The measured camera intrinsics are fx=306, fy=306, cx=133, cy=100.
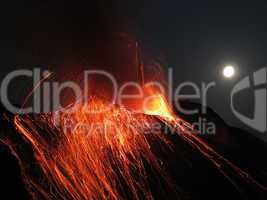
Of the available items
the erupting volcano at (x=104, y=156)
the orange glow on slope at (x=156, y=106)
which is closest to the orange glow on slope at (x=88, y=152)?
the erupting volcano at (x=104, y=156)

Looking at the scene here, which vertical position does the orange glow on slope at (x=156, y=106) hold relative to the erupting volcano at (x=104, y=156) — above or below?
above

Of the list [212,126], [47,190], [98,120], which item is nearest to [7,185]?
[47,190]

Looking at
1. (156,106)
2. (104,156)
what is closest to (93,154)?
(104,156)

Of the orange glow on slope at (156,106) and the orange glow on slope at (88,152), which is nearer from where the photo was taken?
the orange glow on slope at (156,106)

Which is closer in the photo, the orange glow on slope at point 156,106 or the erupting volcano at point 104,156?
the orange glow on slope at point 156,106

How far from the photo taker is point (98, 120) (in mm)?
5230

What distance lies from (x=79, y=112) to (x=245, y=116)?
2.82 metres

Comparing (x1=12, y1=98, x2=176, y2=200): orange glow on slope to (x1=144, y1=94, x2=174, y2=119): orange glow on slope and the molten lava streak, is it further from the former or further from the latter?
(x1=144, y1=94, x2=174, y2=119): orange glow on slope

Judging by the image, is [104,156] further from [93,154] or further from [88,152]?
[88,152]

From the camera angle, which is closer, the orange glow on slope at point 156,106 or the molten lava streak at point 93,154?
the orange glow on slope at point 156,106

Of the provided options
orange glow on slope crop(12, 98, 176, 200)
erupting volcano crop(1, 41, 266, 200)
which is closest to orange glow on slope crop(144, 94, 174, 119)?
erupting volcano crop(1, 41, 266, 200)

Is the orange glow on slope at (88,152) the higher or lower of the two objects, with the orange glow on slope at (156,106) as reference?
lower

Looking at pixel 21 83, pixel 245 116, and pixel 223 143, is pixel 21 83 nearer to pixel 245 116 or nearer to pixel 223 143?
pixel 245 116

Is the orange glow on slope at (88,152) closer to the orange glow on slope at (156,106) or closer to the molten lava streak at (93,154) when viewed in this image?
the molten lava streak at (93,154)
